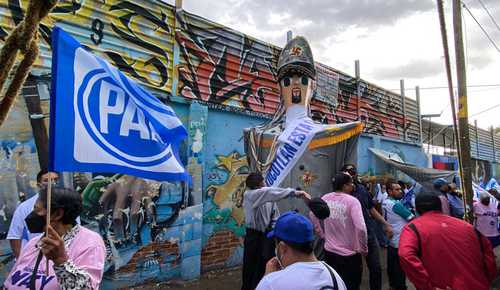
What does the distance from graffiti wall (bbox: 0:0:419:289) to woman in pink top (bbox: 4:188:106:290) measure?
3.09 meters

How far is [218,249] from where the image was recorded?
7297 mm

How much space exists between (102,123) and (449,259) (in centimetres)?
276

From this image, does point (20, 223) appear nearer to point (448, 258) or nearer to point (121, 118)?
point (121, 118)

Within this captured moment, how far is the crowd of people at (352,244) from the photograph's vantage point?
2203 millimetres

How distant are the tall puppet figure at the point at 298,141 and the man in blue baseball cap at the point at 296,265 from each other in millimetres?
2459

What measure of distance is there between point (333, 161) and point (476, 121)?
20573 millimetres

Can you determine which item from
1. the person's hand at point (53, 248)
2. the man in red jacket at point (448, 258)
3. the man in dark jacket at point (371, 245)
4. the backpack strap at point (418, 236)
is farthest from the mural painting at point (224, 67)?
the person's hand at point (53, 248)

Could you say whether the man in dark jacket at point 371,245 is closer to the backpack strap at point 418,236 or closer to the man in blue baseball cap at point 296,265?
the backpack strap at point 418,236

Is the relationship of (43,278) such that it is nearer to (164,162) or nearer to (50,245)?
(50,245)

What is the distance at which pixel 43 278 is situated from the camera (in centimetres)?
208

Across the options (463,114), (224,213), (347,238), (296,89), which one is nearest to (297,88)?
(296,89)

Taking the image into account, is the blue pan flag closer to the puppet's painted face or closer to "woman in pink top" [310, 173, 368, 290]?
"woman in pink top" [310, 173, 368, 290]

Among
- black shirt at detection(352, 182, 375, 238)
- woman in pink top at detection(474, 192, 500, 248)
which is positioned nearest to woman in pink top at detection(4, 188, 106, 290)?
black shirt at detection(352, 182, 375, 238)

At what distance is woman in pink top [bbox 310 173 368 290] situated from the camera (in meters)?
4.31
